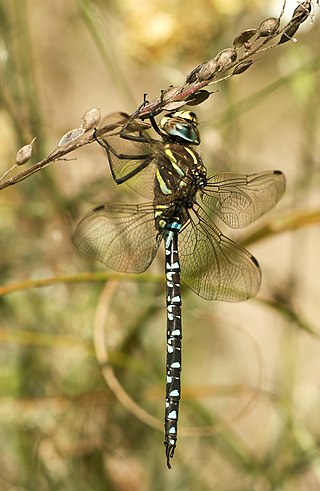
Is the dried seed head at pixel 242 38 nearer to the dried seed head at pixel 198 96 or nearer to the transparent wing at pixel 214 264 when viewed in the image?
the dried seed head at pixel 198 96

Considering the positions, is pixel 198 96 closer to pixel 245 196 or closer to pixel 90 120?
pixel 90 120

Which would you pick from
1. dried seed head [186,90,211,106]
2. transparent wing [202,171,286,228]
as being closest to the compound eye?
transparent wing [202,171,286,228]

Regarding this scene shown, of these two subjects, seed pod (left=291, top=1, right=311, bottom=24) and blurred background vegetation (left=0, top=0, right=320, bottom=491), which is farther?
blurred background vegetation (left=0, top=0, right=320, bottom=491)

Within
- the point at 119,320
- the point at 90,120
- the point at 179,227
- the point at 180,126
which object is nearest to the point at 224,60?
the point at 90,120

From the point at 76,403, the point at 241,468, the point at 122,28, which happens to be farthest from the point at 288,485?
the point at 122,28

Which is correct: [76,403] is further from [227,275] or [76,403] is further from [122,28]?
[122,28]

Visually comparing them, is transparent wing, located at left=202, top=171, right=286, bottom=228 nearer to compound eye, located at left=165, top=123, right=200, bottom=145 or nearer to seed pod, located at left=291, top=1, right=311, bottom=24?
compound eye, located at left=165, top=123, right=200, bottom=145

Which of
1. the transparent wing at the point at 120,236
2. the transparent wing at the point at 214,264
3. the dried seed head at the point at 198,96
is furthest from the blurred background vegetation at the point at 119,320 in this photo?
the dried seed head at the point at 198,96
